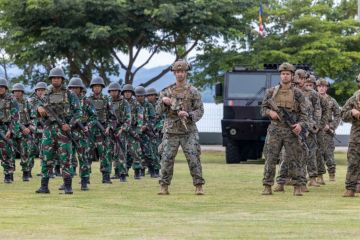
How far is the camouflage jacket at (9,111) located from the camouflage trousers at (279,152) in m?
5.73

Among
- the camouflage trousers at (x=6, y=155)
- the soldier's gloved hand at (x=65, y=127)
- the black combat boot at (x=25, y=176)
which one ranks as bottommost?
the black combat boot at (x=25, y=176)

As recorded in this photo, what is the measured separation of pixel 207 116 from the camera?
51.2 meters

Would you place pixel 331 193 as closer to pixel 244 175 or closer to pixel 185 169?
pixel 244 175

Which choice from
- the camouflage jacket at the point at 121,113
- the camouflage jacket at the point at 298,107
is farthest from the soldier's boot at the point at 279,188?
the camouflage jacket at the point at 121,113

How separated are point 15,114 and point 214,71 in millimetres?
21714

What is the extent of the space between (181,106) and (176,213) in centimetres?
354

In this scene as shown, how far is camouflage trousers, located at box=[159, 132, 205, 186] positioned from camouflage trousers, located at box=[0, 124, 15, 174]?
5.04 meters

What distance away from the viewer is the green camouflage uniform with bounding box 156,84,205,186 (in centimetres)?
1841

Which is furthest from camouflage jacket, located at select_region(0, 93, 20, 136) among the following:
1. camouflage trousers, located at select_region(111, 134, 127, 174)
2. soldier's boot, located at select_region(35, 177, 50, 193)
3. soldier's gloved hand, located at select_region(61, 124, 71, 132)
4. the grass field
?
soldier's gloved hand, located at select_region(61, 124, 71, 132)

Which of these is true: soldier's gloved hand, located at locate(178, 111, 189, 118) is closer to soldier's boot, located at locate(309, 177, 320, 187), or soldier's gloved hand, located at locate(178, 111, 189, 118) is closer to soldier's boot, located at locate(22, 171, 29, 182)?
soldier's boot, located at locate(309, 177, 320, 187)

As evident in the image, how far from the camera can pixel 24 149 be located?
955 inches

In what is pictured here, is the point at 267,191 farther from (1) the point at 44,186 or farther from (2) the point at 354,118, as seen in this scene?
(1) the point at 44,186

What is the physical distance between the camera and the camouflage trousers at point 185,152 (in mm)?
18516

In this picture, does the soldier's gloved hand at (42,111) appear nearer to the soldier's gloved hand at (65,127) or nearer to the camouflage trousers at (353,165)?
the soldier's gloved hand at (65,127)
